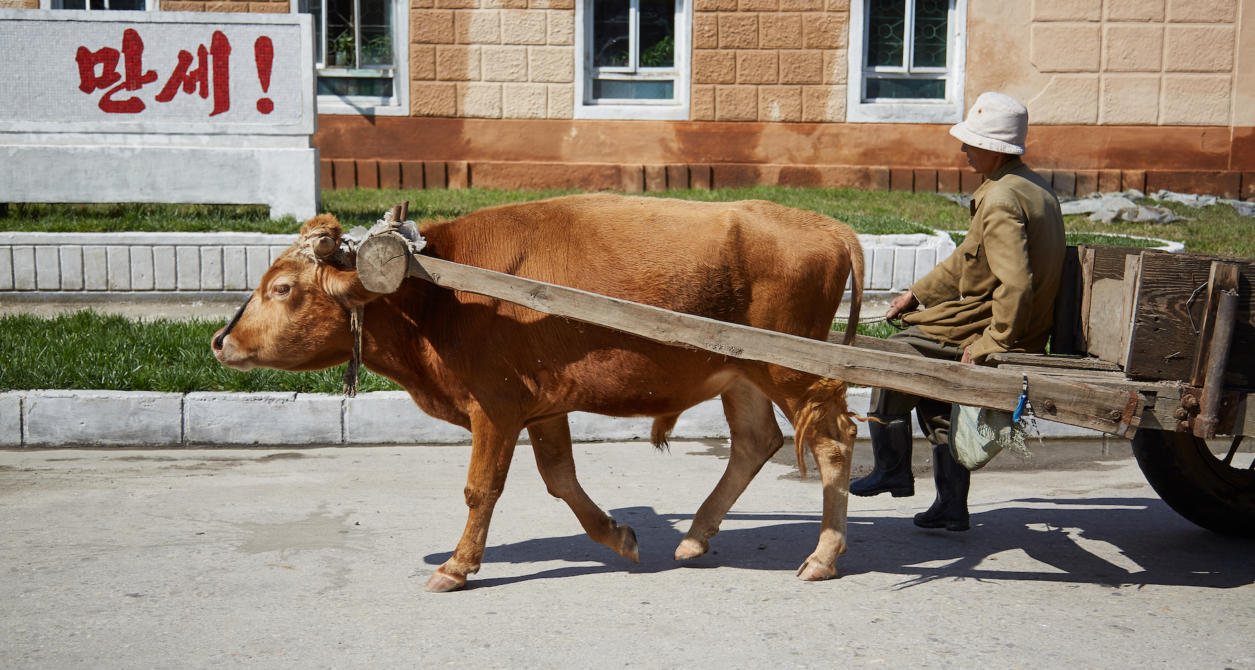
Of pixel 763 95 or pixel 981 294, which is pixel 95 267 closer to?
pixel 981 294

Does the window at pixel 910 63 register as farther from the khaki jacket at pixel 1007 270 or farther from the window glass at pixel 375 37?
the khaki jacket at pixel 1007 270

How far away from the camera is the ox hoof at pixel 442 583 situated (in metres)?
3.93

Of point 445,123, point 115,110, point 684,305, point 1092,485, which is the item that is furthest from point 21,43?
point 1092,485

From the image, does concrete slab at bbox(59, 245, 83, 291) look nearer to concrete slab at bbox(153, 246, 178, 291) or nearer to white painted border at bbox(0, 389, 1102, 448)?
concrete slab at bbox(153, 246, 178, 291)

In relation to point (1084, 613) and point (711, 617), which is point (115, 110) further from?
point (1084, 613)

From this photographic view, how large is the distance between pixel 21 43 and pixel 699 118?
712 cm

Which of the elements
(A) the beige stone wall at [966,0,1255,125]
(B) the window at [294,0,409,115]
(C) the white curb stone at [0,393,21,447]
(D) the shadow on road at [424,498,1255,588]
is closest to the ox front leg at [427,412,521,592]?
(D) the shadow on road at [424,498,1255,588]

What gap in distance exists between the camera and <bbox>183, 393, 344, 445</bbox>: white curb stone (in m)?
5.97

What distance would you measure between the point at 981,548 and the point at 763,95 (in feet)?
30.0

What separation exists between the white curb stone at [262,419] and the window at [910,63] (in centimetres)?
868

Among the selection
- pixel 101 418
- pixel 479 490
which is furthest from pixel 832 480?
pixel 101 418

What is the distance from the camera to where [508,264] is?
13.3ft

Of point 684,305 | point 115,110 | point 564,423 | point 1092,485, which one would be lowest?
point 1092,485

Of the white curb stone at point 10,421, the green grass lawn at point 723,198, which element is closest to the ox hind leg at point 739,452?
the white curb stone at point 10,421
